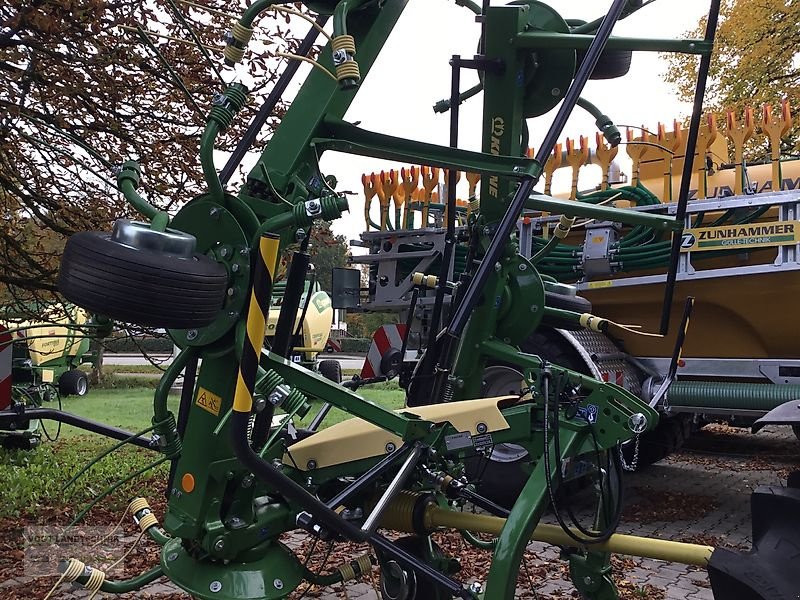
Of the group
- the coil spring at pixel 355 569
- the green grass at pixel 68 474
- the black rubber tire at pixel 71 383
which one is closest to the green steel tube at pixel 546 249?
the green grass at pixel 68 474

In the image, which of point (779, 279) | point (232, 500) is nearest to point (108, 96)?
point (232, 500)

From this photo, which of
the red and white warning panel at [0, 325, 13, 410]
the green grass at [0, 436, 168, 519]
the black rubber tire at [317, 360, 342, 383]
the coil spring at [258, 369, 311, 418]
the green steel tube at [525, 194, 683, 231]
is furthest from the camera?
the black rubber tire at [317, 360, 342, 383]

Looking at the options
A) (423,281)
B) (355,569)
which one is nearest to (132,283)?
(355,569)

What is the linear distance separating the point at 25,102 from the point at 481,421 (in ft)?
11.6

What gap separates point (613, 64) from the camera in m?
3.23

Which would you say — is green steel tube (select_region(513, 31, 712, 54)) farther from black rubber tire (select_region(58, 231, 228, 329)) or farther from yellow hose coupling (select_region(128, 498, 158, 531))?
yellow hose coupling (select_region(128, 498, 158, 531))

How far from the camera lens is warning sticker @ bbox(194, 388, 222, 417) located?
7.84ft

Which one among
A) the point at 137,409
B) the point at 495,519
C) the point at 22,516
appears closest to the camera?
the point at 495,519

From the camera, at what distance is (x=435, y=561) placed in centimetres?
296

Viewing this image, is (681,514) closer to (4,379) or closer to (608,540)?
(608,540)

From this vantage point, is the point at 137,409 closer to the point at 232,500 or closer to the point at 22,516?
the point at 22,516

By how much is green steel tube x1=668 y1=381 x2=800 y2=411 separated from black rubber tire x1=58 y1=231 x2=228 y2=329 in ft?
12.5

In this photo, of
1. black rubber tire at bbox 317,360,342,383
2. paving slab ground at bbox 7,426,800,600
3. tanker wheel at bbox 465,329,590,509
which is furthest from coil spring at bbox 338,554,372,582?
black rubber tire at bbox 317,360,342,383

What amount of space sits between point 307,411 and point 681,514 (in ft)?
13.1
